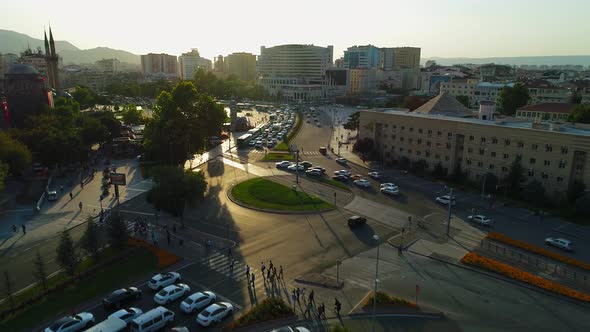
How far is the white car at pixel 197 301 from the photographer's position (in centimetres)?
2544

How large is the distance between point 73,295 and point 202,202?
67.2 feet

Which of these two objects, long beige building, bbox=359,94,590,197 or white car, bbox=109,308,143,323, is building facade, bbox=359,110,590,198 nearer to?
long beige building, bbox=359,94,590,197

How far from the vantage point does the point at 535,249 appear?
34469 millimetres

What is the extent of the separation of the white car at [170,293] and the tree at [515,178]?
134ft

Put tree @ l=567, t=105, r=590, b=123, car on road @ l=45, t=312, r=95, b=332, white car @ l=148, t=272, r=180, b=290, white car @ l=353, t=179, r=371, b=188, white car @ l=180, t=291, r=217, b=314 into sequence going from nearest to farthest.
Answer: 1. car on road @ l=45, t=312, r=95, b=332
2. white car @ l=180, t=291, r=217, b=314
3. white car @ l=148, t=272, r=180, b=290
4. white car @ l=353, t=179, r=371, b=188
5. tree @ l=567, t=105, r=590, b=123

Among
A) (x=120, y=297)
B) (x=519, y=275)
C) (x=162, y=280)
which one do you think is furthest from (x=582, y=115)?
(x=120, y=297)

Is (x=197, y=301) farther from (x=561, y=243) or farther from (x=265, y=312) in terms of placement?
(x=561, y=243)

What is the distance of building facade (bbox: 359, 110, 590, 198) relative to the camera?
1838 inches

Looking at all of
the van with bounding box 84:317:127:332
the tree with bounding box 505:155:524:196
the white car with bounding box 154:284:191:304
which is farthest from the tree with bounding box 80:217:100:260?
the tree with bounding box 505:155:524:196

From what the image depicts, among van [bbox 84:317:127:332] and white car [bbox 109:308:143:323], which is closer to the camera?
van [bbox 84:317:127:332]

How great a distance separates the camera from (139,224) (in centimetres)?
3909

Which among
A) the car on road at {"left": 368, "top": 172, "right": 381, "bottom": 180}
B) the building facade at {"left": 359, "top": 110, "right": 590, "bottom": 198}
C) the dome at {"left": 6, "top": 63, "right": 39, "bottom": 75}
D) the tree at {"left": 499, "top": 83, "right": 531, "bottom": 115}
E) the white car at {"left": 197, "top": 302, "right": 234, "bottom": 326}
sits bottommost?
the white car at {"left": 197, "top": 302, "right": 234, "bottom": 326}

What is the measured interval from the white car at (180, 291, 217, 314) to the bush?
280 cm

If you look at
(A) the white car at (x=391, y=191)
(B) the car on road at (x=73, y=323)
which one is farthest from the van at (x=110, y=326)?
(A) the white car at (x=391, y=191)
